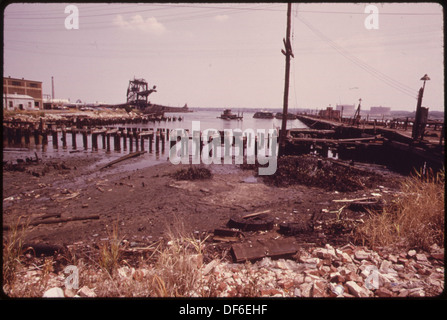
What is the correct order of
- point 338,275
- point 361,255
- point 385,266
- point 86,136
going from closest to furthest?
point 338,275 < point 385,266 < point 361,255 < point 86,136

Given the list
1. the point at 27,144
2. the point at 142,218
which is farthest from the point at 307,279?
the point at 27,144

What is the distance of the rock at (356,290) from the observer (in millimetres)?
3299

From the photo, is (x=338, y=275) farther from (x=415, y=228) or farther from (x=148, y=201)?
(x=148, y=201)

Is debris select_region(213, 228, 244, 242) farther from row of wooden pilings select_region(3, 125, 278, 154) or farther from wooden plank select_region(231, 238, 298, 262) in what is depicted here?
row of wooden pilings select_region(3, 125, 278, 154)

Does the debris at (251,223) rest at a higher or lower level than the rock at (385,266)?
lower

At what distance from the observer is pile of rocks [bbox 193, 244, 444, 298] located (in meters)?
3.34

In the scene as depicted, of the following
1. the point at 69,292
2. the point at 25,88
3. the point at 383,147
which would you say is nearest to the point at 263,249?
the point at 69,292

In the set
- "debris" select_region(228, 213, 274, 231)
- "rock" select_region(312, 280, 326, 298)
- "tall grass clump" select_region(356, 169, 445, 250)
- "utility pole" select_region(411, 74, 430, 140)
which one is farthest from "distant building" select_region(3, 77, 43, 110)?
"tall grass clump" select_region(356, 169, 445, 250)

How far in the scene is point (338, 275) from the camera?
3.65m

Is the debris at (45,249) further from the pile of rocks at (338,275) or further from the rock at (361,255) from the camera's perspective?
the rock at (361,255)

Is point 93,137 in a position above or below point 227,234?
above

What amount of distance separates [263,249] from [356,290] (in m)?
1.73

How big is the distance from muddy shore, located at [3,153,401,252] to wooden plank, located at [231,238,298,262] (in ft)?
2.65

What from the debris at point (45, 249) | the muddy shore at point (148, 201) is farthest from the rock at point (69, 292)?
the muddy shore at point (148, 201)
